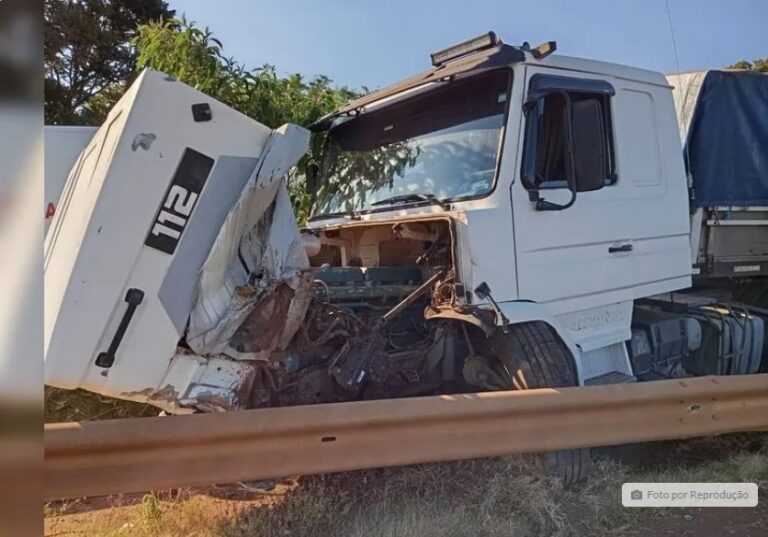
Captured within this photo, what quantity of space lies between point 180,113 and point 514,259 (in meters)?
1.88

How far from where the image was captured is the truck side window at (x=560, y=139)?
12.1ft

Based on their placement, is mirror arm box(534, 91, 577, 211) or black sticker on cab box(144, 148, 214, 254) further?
mirror arm box(534, 91, 577, 211)

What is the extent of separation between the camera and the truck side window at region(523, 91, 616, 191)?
3.70 m

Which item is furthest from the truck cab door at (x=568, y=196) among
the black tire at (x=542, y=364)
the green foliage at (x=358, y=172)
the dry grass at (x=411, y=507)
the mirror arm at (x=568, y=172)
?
the dry grass at (x=411, y=507)

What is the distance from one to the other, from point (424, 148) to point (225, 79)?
322 cm

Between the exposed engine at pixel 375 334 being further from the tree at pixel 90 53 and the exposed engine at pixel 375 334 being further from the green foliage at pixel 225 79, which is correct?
the tree at pixel 90 53

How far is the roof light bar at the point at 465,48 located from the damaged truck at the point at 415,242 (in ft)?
0.06

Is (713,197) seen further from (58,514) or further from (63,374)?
(58,514)

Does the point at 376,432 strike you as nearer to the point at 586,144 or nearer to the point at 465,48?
the point at 586,144

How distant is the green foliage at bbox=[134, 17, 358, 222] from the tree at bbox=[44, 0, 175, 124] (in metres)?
1.24

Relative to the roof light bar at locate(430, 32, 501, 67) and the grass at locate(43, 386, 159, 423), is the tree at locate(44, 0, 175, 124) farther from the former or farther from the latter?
the roof light bar at locate(430, 32, 501, 67)

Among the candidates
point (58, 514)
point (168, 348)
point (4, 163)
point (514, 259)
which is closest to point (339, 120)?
point (514, 259)

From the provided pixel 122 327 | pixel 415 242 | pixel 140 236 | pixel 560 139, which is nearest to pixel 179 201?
pixel 140 236

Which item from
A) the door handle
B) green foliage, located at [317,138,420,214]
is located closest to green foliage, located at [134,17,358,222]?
green foliage, located at [317,138,420,214]
